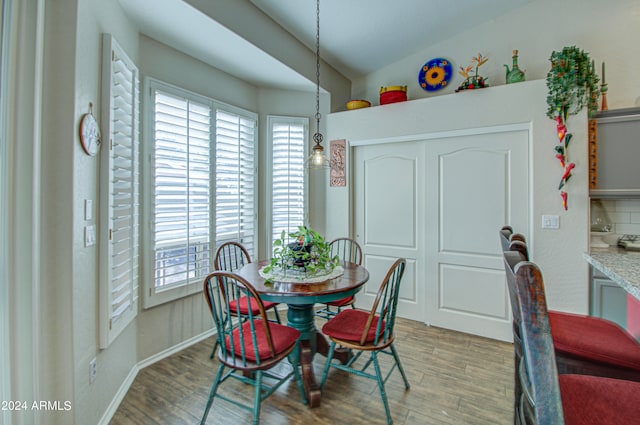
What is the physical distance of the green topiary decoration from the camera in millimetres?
2449

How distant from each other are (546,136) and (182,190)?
3.26m

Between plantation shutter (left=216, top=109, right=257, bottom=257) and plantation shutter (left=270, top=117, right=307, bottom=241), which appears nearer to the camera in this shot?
plantation shutter (left=216, top=109, right=257, bottom=257)

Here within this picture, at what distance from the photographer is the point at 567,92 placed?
98.3 inches

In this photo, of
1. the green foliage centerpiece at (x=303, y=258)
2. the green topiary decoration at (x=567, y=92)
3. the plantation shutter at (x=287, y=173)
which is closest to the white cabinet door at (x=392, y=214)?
the plantation shutter at (x=287, y=173)

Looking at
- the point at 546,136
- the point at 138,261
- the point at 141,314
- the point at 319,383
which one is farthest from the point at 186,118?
the point at 546,136

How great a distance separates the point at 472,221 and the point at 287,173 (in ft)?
6.94

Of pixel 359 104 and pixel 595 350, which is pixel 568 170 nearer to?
pixel 595 350

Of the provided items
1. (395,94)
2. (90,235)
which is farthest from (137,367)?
(395,94)

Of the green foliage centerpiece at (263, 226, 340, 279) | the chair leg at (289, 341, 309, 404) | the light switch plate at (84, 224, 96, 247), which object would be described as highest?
→ the light switch plate at (84, 224, 96, 247)

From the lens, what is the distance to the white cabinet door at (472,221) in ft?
9.52

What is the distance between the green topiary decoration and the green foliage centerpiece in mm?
2126

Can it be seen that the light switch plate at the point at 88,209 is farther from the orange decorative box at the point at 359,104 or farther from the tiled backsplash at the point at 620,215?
the tiled backsplash at the point at 620,215

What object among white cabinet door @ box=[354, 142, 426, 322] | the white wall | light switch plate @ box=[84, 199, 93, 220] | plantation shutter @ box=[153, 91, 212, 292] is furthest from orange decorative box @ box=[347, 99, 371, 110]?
light switch plate @ box=[84, 199, 93, 220]

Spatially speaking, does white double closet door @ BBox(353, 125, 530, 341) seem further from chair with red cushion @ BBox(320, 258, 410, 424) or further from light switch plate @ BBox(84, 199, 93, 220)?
light switch plate @ BBox(84, 199, 93, 220)
